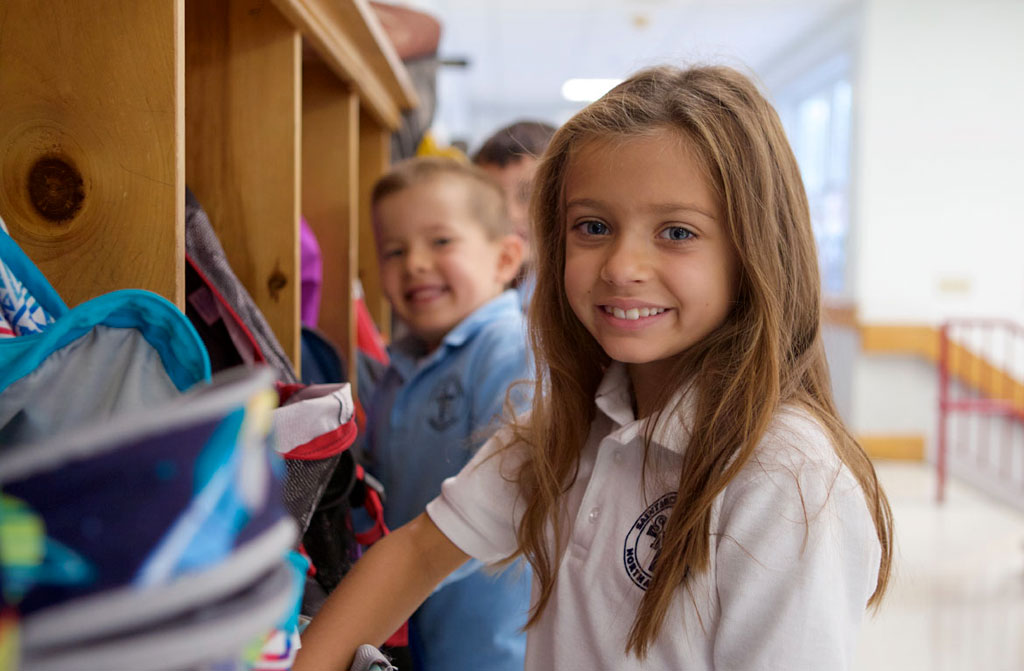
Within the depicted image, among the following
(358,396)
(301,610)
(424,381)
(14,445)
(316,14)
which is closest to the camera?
(14,445)

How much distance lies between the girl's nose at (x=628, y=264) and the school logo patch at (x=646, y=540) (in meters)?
0.21

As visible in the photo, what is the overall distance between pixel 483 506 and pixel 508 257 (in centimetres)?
86

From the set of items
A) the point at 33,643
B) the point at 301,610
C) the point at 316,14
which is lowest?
the point at 301,610

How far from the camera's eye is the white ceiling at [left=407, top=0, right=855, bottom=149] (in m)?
6.18

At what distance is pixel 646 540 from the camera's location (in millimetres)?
818

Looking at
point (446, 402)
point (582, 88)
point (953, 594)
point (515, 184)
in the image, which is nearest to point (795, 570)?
point (446, 402)

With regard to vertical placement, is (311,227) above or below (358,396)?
above

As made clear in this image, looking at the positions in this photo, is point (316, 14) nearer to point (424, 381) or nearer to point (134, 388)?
point (424, 381)

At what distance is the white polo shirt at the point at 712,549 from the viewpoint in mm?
695

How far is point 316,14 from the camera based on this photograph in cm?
108

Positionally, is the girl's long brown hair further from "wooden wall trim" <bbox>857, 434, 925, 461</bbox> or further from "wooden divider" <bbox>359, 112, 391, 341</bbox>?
"wooden wall trim" <bbox>857, 434, 925, 461</bbox>

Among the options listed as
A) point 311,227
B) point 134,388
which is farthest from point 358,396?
point 134,388

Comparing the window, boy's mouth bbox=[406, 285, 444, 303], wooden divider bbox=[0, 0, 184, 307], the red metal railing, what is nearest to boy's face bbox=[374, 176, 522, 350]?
boy's mouth bbox=[406, 285, 444, 303]

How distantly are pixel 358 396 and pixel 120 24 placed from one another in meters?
1.03
